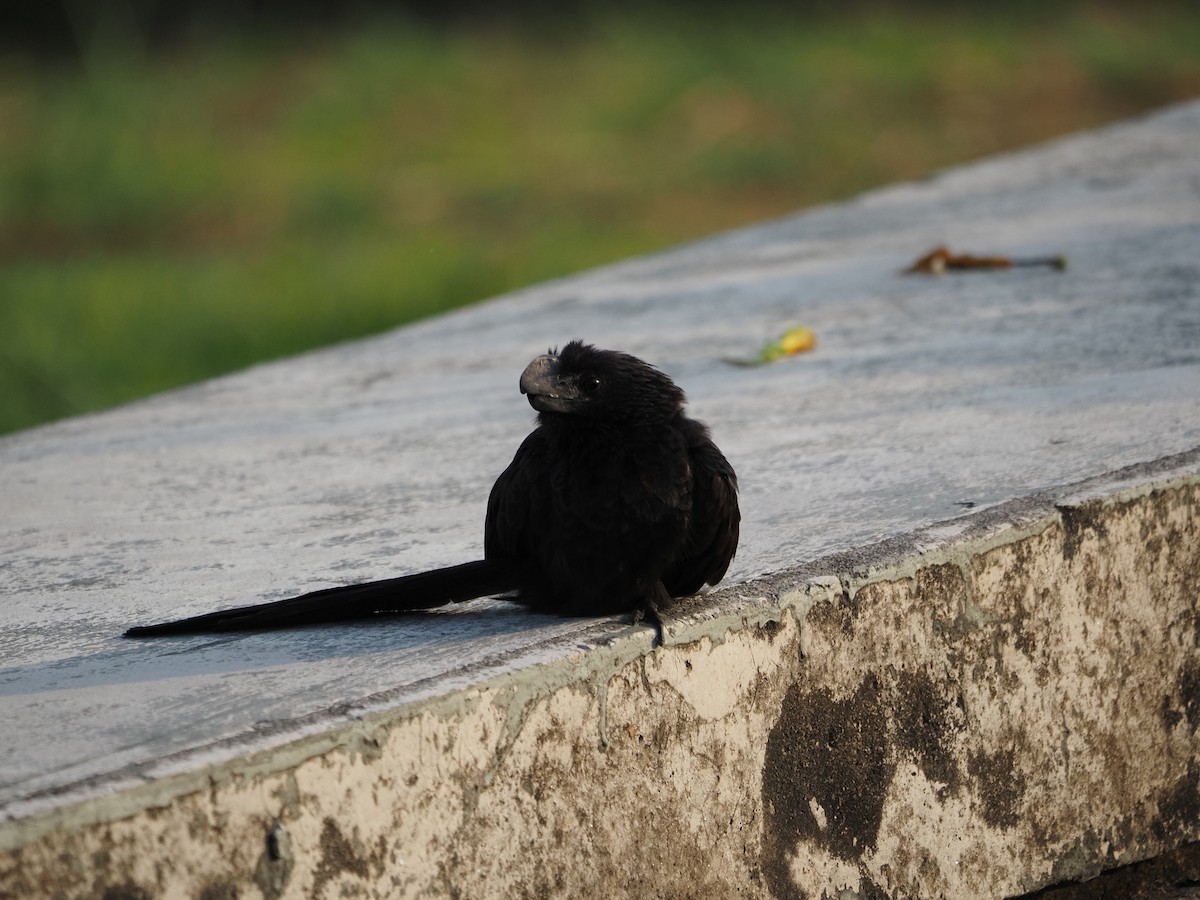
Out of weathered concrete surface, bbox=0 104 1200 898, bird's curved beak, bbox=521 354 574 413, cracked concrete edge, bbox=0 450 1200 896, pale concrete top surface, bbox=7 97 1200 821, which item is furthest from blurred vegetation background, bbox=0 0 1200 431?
cracked concrete edge, bbox=0 450 1200 896

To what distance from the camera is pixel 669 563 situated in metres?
1.92

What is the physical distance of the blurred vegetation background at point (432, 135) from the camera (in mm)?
6918

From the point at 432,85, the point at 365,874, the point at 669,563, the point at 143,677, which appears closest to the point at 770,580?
the point at 669,563

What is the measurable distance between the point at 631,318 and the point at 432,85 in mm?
7117

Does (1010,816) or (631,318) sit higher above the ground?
(631,318)

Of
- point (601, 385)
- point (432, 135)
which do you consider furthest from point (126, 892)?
point (432, 135)

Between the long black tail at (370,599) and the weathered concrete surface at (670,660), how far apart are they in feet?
0.09

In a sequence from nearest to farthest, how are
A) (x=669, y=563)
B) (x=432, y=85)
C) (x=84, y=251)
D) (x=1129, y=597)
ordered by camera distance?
(x=669, y=563)
(x=1129, y=597)
(x=84, y=251)
(x=432, y=85)

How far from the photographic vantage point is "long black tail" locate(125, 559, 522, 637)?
1.99 m

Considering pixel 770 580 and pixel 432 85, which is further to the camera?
pixel 432 85

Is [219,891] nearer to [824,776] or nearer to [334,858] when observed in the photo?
[334,858]

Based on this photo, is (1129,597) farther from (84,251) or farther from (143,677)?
(84,251)

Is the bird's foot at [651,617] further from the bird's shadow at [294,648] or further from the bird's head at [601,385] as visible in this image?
the bird's head at [601,385]

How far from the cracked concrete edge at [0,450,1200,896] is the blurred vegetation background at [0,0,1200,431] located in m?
4.31
